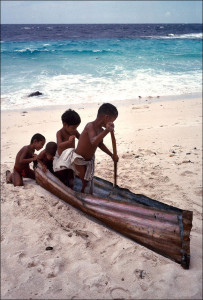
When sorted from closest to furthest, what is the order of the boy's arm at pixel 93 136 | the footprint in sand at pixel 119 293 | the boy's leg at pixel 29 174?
the footprint in sand at pixel 119 293
the boy's arm at pixel 93 136
the boy's leg at pixel 29 174

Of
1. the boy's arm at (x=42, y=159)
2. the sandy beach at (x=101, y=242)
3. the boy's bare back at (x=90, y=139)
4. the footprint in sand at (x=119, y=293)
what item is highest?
the boy's bare back at (x=90, y=139)

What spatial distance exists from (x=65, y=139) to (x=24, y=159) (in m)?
0.80

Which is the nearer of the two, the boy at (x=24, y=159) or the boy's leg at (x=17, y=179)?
the boy at (x=24, y=159)

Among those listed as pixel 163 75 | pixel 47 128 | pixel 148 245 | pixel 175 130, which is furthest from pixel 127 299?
pixel 163 75

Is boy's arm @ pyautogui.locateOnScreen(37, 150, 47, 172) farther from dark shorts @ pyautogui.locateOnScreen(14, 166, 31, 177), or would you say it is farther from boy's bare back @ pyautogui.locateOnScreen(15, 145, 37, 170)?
dark shorts @ pyautogui.locateOnScreen(14, 166, 31, 177)

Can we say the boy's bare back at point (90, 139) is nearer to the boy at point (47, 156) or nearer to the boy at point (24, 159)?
the boy at point (47, 156)

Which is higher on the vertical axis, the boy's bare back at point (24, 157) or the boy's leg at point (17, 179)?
the boy's bare back at point (24, 157)

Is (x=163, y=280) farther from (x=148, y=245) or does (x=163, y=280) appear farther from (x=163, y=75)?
(x=163, y=75)

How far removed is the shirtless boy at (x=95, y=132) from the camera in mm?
3068

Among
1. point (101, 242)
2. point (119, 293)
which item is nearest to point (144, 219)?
point (101, 242)

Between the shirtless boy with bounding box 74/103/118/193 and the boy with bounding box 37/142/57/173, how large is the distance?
2.36 ft

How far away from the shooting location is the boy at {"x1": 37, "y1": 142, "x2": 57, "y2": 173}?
4137 millimetres

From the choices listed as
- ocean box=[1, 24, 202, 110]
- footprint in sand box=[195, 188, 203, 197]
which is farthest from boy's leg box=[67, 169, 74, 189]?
ocean box=[1, 24, 202, 110]

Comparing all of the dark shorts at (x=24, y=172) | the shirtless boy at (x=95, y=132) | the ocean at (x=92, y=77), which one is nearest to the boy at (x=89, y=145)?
the shirtless boy at (x=95, y=132)
